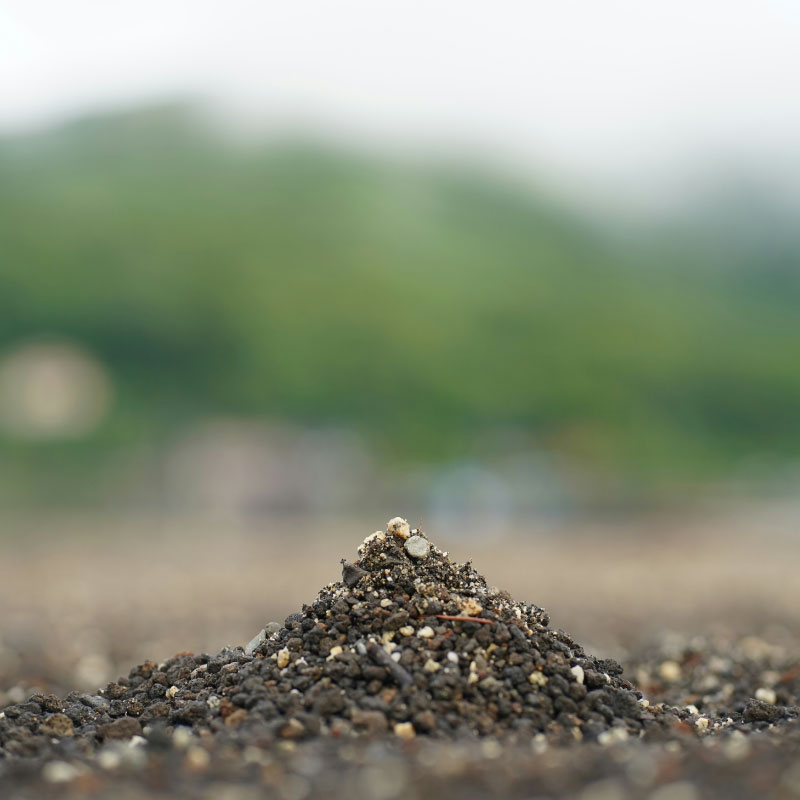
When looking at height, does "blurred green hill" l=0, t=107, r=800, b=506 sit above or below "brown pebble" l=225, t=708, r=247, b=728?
above

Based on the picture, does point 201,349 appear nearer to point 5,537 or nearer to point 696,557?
point 5,537

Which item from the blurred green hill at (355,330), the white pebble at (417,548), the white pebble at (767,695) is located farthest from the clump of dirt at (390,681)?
the blurred green hill at (355,330)

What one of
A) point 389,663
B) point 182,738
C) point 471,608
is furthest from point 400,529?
point 182,738

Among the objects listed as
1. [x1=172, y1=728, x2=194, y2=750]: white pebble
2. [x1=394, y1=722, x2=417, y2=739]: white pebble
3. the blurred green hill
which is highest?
the blurred green hill

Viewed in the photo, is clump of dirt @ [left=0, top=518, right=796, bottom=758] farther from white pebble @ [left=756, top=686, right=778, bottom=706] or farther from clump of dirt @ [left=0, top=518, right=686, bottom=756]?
white pebble @ [left=756, top=686, right=778, bottom=706]

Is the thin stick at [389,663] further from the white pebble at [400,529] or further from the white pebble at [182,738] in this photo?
the white pebble at [182,738]

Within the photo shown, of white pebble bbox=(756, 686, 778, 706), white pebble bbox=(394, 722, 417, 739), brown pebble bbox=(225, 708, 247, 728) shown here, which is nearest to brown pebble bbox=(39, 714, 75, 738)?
brown pebble bbox=(225, 708, 247, 728)

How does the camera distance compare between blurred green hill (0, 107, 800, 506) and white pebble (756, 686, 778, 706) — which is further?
blurred green hill (0, 107, 800, 506)

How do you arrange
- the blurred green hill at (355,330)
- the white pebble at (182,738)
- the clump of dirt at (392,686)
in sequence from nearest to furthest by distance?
1. the white pebble at (182,738)
2. the clump of dirt at (392,686)
3. the blurred green hill at (355,330)

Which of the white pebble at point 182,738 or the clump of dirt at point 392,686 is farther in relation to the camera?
the clump of dirt at point 392,686
